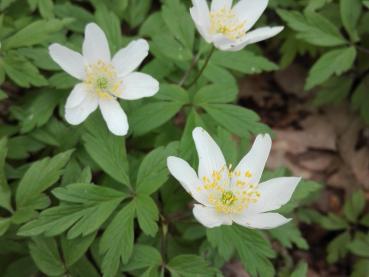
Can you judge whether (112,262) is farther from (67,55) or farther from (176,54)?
(176,54)

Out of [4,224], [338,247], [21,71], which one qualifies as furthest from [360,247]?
[21,71]

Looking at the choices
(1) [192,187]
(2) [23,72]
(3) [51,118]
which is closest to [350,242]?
(1) [192,187]

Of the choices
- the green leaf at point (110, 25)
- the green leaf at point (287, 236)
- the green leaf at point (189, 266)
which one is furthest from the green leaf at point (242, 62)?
the green leaf at point (189, 266)

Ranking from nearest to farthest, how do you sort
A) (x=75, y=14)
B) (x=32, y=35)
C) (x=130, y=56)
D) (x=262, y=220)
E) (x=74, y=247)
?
(x=262, y=220) → (x=74, y=247) → (x=130, y=56) → (x=32, y=35) → (x=75, y=14)

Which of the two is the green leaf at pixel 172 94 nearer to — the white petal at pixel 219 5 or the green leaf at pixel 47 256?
the white petal at pixel 219 5

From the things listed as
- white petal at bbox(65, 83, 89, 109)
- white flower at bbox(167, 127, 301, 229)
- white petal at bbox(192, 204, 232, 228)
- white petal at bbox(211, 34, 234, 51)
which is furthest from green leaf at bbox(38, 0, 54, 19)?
white petal at bbox(192, 204, 232, 228)

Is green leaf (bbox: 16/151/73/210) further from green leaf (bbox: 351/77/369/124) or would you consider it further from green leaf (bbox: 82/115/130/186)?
green leaf (bbox: 351/77/369/124)

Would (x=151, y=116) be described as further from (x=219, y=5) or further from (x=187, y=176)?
(x=219, y=5)
